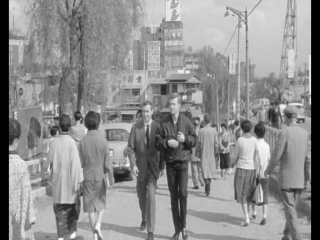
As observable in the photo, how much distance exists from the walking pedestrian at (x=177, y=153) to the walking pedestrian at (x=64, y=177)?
1284 millimetres

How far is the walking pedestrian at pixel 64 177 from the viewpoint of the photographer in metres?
6.94

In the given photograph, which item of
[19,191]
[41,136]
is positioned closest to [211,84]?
[41,136]

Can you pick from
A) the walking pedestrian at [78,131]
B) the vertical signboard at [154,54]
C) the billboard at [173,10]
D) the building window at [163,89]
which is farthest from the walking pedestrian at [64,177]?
the building window at [163,89]

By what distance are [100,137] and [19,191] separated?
104 inches

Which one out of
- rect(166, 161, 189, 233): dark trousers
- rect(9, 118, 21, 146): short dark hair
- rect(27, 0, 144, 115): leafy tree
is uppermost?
rect(27, 0, 144, 115): leafy tree

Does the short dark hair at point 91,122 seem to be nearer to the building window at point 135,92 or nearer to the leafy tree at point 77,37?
the leafy tree at point 77,37

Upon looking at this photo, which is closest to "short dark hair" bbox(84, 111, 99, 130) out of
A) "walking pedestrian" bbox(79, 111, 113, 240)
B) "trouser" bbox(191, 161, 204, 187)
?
"walking pedestrian" bbox(79, 111, 113, 240)

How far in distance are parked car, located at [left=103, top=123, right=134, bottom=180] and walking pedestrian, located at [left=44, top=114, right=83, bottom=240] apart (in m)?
7.88

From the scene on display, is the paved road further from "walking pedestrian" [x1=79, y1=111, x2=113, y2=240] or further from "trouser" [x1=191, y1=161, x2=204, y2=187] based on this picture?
"trouser" [x1=191, y1=161, x2=204, y2=187]

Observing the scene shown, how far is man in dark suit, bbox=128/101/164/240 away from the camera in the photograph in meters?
7.54

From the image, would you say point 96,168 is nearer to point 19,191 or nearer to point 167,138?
point 167,138

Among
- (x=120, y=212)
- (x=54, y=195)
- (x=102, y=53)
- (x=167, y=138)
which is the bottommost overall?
(x=120, y=212)

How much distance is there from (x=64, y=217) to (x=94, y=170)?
2.71 ft

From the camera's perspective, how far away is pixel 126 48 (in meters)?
16.0
